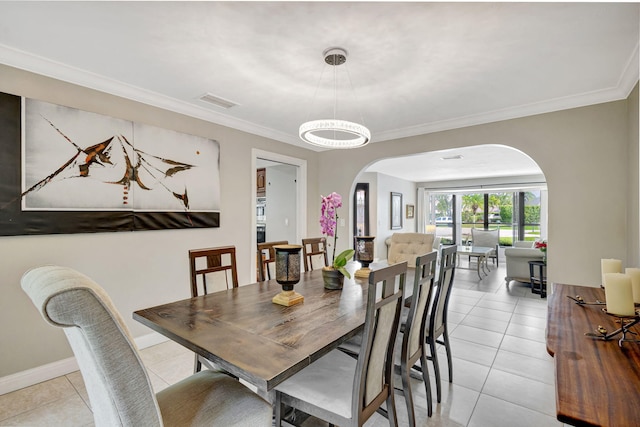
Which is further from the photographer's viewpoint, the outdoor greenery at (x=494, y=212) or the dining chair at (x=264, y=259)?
the outdoor greenery at (x=494, y=212)

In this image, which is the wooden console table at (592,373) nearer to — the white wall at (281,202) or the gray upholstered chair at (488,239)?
the white wall at (281,202)

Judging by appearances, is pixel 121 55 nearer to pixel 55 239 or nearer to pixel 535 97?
pixel 55 239

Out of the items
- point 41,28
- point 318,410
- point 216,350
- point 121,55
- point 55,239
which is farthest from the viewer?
point 55,239

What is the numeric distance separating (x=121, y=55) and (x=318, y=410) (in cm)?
265

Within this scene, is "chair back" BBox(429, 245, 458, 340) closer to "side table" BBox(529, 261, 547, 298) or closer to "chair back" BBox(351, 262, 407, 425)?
"chair back" BBox(351, 262, 407, 425)

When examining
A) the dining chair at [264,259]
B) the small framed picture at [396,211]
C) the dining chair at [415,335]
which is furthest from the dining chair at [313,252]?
the small framed picture at [396,211]

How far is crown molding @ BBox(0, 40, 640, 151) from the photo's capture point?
222 cm

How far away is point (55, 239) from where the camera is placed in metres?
2.35

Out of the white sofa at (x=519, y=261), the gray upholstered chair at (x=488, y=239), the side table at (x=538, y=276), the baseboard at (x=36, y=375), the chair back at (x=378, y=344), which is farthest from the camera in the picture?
the gray upholstered chair at (x=488, y=239)

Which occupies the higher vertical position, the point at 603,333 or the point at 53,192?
the point at 53,192

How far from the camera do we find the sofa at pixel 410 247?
9.85ft

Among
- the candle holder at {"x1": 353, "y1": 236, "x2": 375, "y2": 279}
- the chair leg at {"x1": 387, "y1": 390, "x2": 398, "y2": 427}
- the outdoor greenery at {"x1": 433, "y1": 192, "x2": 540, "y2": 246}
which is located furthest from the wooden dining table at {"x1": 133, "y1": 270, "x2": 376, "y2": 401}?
the outdoor greenery at {"x1": 433, "y1": 192, "x2": 540, "y2": 246}

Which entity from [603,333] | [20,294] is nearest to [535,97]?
[603,333]

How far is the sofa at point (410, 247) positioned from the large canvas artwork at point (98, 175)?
6.86ft
